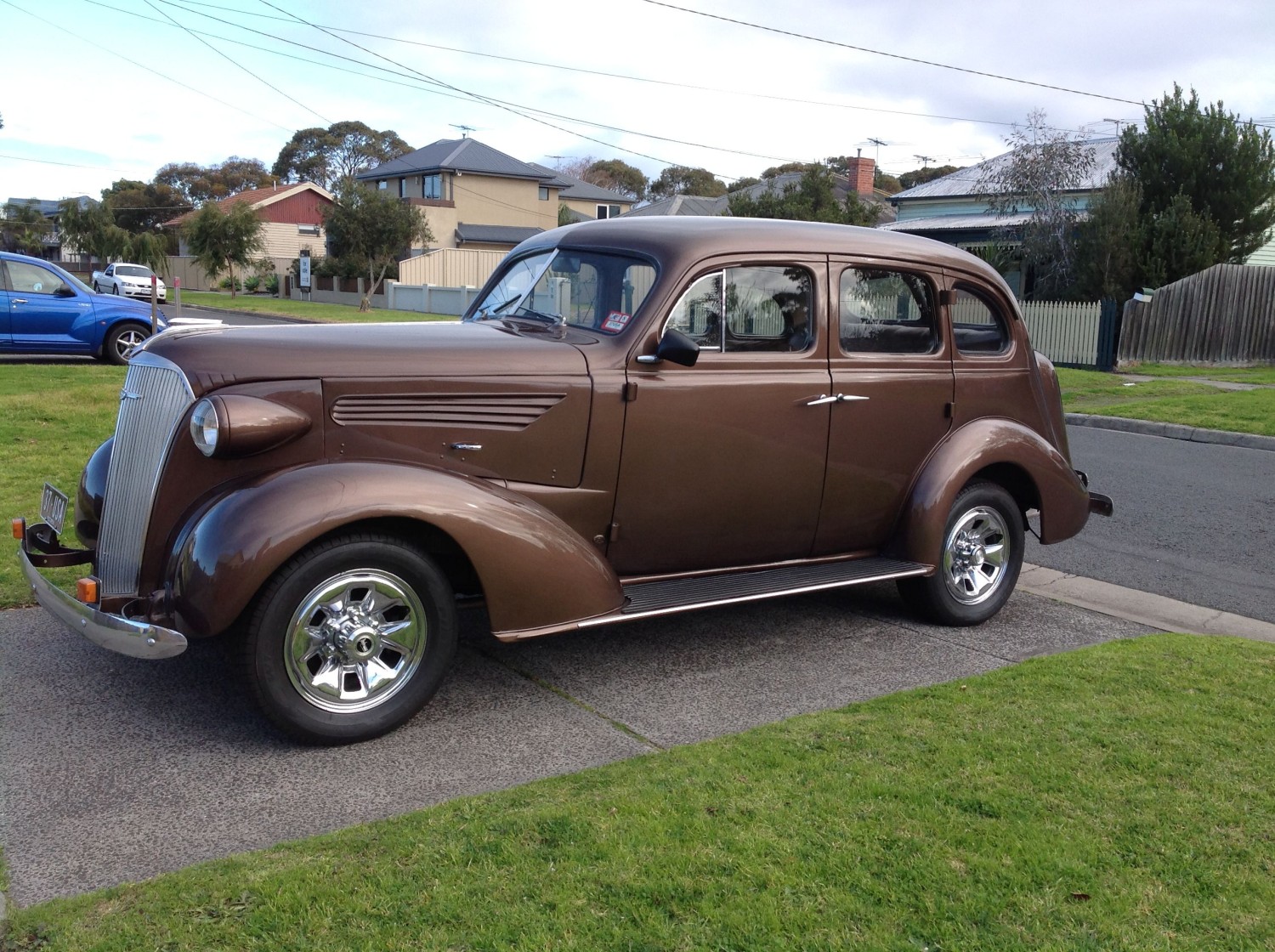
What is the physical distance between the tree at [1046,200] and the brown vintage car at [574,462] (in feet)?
77.5

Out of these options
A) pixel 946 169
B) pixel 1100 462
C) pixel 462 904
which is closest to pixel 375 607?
pixel 462 904

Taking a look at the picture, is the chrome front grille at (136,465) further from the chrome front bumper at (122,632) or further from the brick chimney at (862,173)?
the brick chimney at (862,173)

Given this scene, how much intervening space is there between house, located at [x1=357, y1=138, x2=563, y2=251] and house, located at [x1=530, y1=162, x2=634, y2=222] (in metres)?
5.75

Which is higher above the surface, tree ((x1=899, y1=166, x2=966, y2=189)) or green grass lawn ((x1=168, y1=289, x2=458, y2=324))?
tree ((x1=899, y1=166, x2=966, y2=189))

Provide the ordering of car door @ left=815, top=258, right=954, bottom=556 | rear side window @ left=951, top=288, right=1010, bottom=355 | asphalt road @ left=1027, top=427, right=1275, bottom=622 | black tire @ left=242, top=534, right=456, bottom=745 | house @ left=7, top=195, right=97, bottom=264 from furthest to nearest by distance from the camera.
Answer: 1. house @ left=7, top=195, right=97, bottom=264
2. asphalt road @ left=1027, top=427, right=1275, bottom=622
3. rear side window @ left=951, top=288, right=1010, bottom=355
4. car door @ left=815, top=258, right=954, bottom=556
5. black tire @ left=242, top=534, right=456, bottom=745

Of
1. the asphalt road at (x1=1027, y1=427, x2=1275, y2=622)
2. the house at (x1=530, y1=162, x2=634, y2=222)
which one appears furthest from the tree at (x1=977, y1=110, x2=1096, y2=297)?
the house at (x1=530, y1=162, x2=634, y2=222)

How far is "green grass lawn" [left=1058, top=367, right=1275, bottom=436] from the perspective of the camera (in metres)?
13.9

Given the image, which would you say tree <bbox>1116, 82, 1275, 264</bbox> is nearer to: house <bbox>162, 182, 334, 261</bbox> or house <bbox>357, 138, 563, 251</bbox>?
house <bbox>357, 138, 563, 251</bbox>

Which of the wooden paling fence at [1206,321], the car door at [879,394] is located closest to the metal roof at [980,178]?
the wooden paling fence at [1206,321]

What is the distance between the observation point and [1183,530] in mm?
8352

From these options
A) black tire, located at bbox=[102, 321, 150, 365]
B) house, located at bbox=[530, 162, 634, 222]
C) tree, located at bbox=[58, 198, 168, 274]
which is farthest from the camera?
house, located at bbox=[530, 162, 634, 222]

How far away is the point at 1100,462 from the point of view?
36.9ft

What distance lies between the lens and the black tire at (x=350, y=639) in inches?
158

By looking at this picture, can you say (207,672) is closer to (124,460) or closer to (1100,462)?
(124,460)
